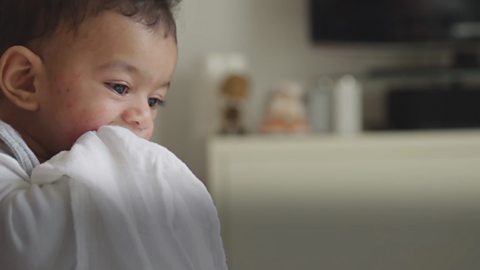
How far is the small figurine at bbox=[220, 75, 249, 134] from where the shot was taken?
7.16 ft

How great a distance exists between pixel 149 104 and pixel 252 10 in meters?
1.90

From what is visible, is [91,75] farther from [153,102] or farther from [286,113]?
[286,113]

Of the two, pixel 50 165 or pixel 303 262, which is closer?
pixel 50 165

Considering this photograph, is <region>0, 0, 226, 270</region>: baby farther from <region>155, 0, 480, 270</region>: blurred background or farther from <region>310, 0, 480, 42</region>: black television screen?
<region>310, 0, 480, 42</region>: black television screen

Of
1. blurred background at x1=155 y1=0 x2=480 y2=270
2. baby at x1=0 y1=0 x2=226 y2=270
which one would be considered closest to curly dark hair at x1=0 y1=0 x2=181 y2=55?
baby at x1=0 y1=0 x2=226 y2=270

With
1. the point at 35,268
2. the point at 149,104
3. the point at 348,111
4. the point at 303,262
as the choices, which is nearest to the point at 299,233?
the point at 303,262

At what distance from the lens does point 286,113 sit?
2.18 m

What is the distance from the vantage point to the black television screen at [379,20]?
2.37 m

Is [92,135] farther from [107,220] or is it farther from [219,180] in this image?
[219,180]

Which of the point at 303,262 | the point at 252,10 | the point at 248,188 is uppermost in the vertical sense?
the point at 252,10

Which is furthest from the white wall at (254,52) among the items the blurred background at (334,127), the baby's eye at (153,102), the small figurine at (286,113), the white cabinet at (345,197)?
the baby's eye at (153,102)

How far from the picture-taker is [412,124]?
2205 mm


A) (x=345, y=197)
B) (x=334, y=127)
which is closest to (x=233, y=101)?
(x=334, y=127)

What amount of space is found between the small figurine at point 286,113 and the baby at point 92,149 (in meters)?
1.56
